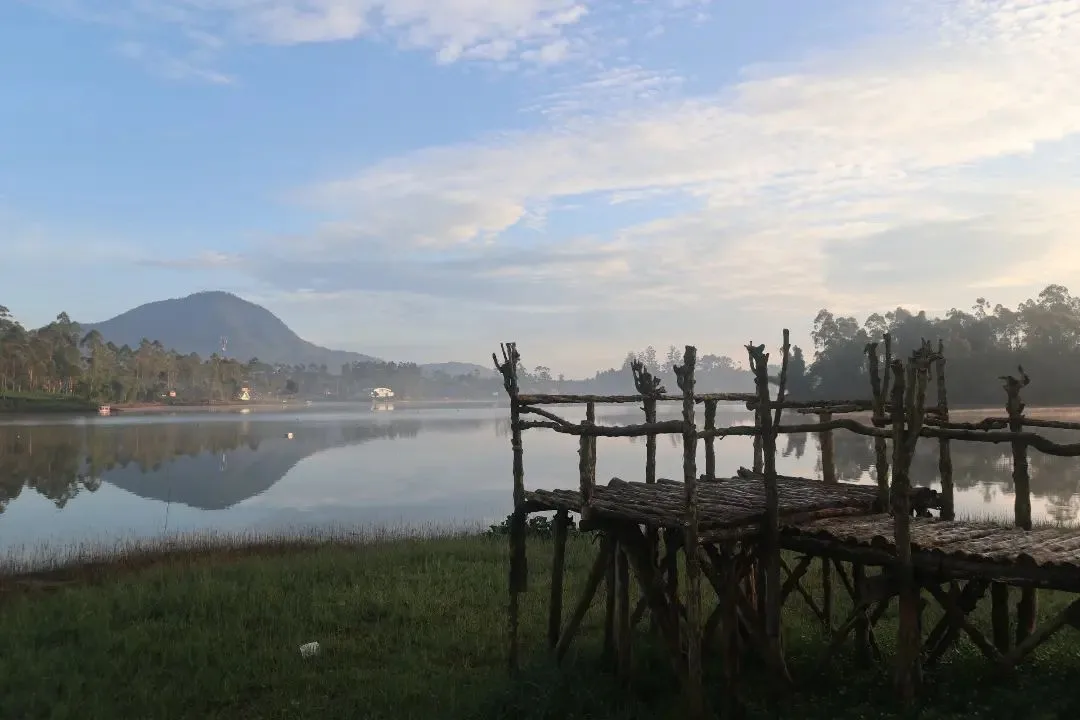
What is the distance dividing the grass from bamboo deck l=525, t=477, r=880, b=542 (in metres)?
81.8

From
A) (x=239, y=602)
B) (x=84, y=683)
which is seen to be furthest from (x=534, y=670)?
(x=239, y=602)

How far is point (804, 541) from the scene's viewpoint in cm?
677

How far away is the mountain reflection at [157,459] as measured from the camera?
1191 inches

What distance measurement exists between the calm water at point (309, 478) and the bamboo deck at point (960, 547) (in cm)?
1569

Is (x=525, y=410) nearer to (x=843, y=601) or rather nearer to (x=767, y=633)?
(x=767, y=633)

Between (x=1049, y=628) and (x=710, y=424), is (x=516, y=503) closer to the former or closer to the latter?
(x=710, y=424)

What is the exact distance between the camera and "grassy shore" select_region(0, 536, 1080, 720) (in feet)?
21.9

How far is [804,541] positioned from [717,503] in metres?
0.87

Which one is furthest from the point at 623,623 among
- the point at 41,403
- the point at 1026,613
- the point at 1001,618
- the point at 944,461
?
the point at 41,403

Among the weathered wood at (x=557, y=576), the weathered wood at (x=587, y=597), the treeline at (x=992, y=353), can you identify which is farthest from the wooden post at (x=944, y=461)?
the treeline at (x=992, y=353)

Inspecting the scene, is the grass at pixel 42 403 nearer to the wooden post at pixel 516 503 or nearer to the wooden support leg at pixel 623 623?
the wooden post at pixel 516 503

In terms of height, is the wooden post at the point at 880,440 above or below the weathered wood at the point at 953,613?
above

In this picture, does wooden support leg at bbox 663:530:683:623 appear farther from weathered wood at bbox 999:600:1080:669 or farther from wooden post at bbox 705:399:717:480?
weathered wood at bbox 999:600:1080:669

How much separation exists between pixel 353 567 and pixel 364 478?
21.5 metres
